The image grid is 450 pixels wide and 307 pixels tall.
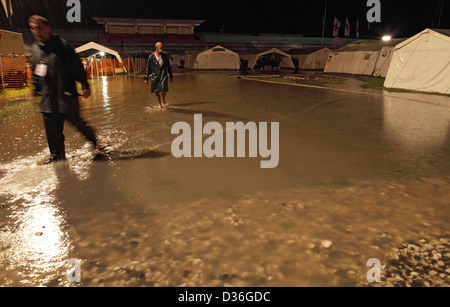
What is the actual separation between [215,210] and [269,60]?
38.0 metres

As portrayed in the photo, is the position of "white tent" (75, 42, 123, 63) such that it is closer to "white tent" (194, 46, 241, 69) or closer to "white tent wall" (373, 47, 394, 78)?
Result: "white tent" (194, 46, 241, 69)

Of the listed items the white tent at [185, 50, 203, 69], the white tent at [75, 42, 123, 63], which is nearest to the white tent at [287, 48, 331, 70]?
the white tent at [185, 50, 203, 69]

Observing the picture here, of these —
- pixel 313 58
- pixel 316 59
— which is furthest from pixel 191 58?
pixel 316 59

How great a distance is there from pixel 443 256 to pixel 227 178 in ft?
7.32

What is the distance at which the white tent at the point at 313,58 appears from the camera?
3534 cm

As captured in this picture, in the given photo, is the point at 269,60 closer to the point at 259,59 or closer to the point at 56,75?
the point at 259,59

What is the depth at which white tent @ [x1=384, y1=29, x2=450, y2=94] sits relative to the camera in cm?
1271

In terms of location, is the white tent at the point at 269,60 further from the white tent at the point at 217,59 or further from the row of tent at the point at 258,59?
the white tent at the point at 217,59

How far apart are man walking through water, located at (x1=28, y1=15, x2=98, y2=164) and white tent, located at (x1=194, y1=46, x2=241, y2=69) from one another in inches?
1327

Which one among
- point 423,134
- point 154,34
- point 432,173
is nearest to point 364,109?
point 423,134

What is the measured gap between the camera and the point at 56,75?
3994 mm
